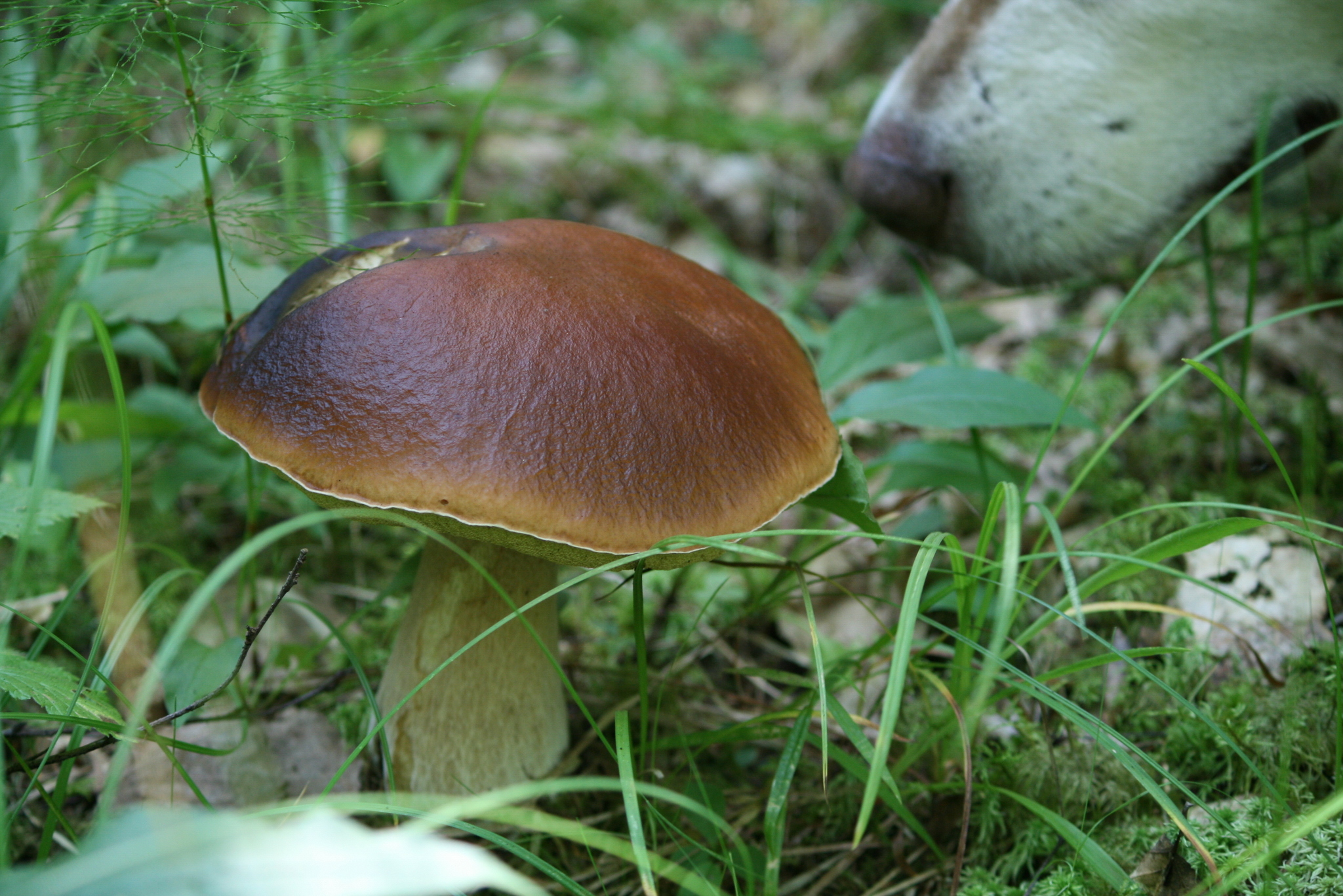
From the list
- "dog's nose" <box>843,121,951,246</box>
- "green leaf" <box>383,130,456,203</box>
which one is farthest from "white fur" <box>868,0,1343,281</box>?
"green leaf" <box>383,130,456,203</box>

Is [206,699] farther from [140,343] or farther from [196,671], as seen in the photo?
[140,343]

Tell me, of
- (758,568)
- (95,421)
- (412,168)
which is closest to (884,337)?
(758,568)

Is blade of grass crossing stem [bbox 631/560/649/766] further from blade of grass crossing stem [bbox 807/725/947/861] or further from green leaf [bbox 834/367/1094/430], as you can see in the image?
green leaf [bbox 834/367/1094/430]

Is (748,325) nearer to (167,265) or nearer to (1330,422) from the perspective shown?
(167,265)

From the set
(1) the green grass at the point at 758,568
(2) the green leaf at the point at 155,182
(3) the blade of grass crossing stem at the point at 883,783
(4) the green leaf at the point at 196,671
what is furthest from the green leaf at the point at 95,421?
(3) the blade of grass crossing stem at the point at 883,783

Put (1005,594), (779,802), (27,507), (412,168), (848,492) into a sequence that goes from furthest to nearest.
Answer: (412,168) → (848,492) → (27,507) → (779,802) → (1005,594)

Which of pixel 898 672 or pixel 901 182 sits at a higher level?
pixel 901 182
